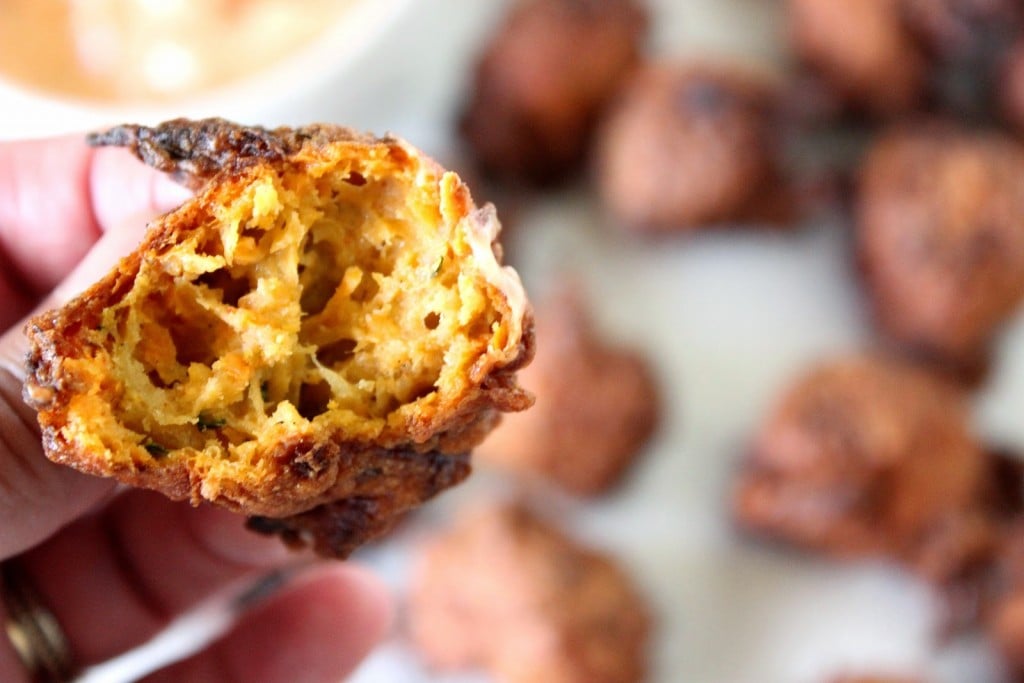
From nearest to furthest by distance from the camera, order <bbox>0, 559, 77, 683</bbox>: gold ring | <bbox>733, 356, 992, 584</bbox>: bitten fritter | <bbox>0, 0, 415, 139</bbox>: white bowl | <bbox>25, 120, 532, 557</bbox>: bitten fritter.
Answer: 1. <bbox>25, 120, 532, 557</bbox>: bitten fritter
2. <bbox>0, 559, 77, 683</bbox>: gold ring
3. <bbox>0, 0, 415, 139</bbox>: white bowl
4. <bbox>733, 356, 992, 584</bbox>: bitten fritter

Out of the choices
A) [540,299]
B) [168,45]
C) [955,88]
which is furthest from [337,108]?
[955,88]

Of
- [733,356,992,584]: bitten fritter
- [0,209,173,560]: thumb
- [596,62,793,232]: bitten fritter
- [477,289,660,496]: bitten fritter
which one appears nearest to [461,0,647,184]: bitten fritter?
[596,62,793,232]: bitten fritter

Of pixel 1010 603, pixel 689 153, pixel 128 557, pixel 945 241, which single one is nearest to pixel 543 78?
pixel 689 153

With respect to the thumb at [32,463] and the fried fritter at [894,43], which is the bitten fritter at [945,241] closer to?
the fried fritter at [894,43]

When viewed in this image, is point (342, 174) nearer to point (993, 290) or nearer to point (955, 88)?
point (993, 290)

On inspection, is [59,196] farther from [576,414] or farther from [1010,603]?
[1010,603]

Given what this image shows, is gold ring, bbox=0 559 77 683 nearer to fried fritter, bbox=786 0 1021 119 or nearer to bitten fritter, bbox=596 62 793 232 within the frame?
bitten fritter, bbox=596 62 793 232

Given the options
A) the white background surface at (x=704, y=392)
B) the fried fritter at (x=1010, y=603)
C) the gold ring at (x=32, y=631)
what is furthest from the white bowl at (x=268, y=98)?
the fried fritter at (x=1010, y=603)
